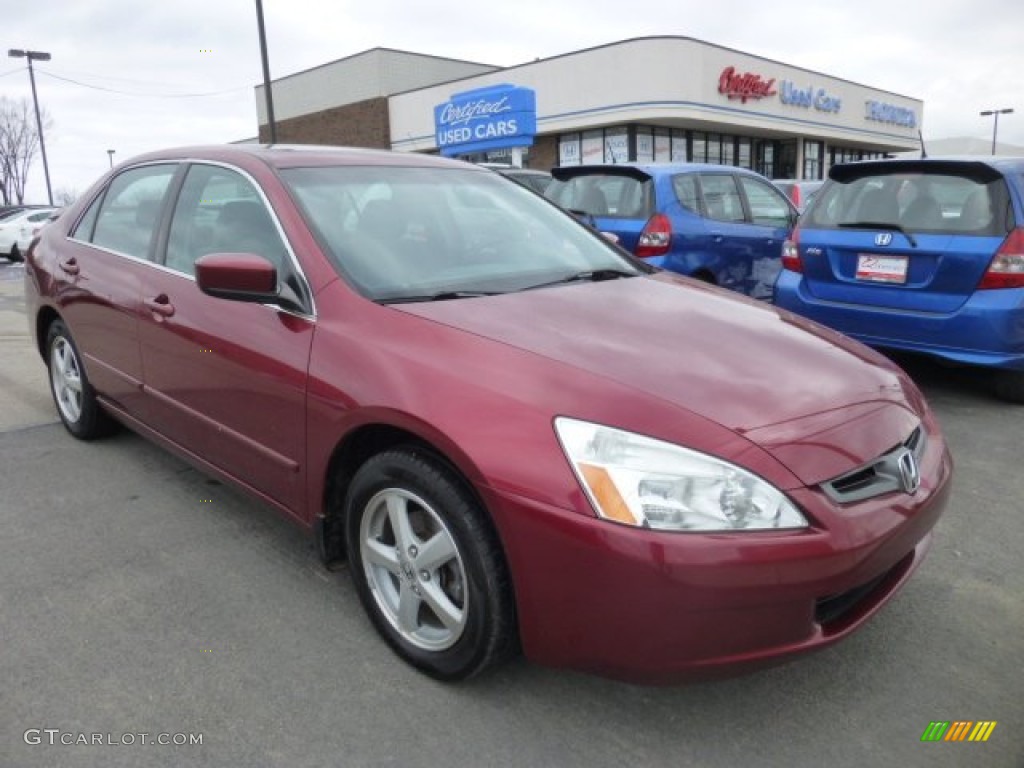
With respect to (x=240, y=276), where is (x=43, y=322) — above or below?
below

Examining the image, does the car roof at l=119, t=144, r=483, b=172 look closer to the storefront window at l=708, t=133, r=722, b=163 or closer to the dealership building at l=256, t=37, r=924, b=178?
the dealership building at l=256, t=37, r=924, b=178

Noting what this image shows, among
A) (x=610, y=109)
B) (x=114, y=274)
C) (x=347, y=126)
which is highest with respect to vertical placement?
(x=347, y=126)

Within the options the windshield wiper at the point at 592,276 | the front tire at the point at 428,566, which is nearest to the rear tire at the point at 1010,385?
the windshield wiper at the point at 592,276

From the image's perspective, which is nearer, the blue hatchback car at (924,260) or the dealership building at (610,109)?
the blue hatchback car at (924,260)

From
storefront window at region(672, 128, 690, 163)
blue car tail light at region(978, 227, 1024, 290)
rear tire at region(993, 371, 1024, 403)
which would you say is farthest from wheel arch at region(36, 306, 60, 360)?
storefront window at region(672, 128, 690, 163)

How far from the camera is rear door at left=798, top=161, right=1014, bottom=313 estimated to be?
15.1 ft

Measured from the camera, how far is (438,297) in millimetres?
2576

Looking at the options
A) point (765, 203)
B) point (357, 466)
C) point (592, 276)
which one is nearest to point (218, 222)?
point (357, 466)

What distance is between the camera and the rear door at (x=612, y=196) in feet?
21.5

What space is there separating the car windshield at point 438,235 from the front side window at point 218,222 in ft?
0.53

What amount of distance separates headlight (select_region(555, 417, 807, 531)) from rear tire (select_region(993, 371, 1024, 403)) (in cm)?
384

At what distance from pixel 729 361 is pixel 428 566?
102cm

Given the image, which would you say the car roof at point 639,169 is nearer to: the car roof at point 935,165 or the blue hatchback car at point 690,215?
the blue hatchback car at point 690,215

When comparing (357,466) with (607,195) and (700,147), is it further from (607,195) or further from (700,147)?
(700,147)
